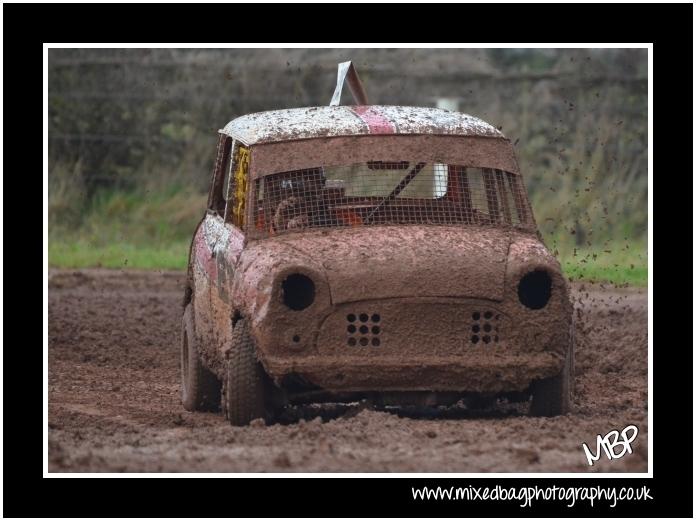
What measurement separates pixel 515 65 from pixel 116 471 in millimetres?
16268

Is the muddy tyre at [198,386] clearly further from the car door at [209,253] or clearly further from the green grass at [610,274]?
the green grass at [610,274]

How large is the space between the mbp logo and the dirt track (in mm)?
43

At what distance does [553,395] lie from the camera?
8.22 meters

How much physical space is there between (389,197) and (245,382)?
4.89 ft

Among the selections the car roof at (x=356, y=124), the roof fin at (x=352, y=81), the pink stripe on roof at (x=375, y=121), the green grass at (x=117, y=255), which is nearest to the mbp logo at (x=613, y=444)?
the car roof at (x=356, y=124)

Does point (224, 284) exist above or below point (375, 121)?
below

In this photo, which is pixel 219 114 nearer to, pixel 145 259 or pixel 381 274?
pixel 145 259

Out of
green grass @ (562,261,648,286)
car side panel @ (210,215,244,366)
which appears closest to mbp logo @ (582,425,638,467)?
car side panel @ (210,215,244,366)

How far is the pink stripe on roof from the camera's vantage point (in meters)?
8.92

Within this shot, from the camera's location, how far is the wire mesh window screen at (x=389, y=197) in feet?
28.3

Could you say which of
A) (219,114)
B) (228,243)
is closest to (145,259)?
(219,114)

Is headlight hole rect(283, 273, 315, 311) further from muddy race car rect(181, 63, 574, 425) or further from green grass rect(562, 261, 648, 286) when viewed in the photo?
green grass rect(562, 261, 648, 286)

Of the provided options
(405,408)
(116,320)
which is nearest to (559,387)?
(405,408)

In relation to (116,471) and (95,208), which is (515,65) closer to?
(95,208)
